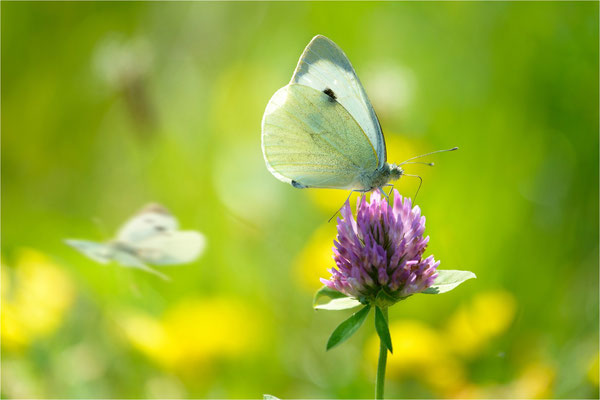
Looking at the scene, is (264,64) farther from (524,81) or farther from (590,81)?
(590,81)

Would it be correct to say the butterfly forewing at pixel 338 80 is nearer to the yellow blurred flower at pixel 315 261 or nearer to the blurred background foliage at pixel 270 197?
the blurred background foliage at pixel 270 197

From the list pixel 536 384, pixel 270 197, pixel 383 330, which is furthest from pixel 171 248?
pixel 270 197

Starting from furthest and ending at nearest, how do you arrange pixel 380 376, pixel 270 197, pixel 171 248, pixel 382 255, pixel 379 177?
pixel 270 197, pixel 171 248, pixel 379 177, pixel 382 255, pixel 380 376

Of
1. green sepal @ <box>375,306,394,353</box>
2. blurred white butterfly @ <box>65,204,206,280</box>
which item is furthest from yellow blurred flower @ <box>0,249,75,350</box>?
green sepal @ <box>375,306,394,353</box>

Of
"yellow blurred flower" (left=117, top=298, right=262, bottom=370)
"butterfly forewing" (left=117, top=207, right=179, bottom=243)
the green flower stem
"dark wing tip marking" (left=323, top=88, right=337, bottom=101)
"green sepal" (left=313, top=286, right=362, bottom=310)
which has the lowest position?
the green flower stem

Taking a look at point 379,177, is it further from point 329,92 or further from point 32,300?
point 32,300

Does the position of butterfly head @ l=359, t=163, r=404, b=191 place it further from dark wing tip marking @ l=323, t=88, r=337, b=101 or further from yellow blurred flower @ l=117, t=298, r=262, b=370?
yellow blurred flower @ l=117, t=298, r=262, b=370
